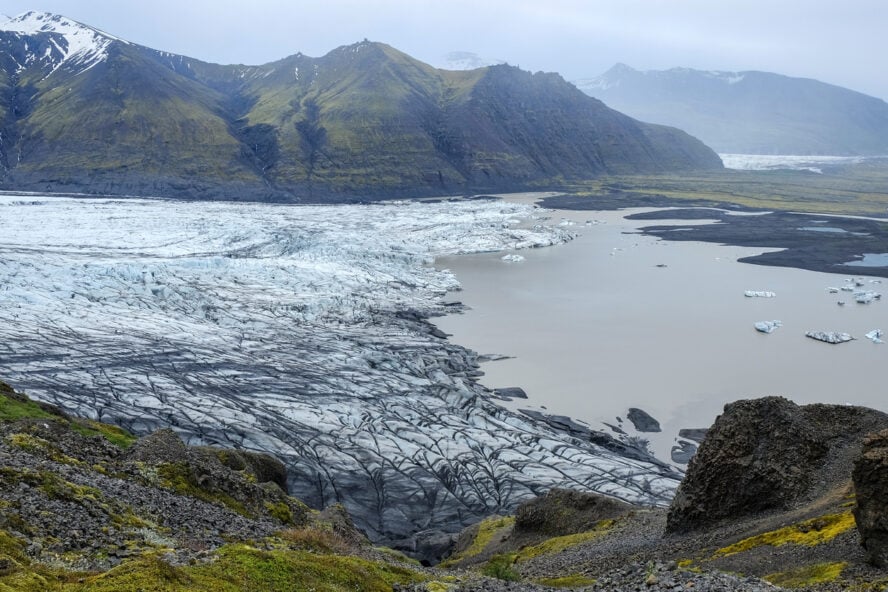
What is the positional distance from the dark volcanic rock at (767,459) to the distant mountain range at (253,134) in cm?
11990

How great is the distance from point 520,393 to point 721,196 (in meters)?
123

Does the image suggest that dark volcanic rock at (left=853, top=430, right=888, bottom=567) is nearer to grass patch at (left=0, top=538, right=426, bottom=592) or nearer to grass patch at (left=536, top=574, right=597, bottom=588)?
grass patch at (left=536, top=574, right=597, bottom=588)

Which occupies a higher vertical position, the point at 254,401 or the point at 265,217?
the point at 265,217

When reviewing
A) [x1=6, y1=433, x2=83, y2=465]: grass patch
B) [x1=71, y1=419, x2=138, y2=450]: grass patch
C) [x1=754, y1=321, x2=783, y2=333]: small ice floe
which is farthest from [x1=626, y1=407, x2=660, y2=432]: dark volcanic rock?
[x1=6, y1=433, x2=83, y2=465]: grass patch

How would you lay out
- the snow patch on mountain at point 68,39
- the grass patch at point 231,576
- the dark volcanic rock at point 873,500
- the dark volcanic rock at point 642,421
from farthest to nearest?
the snow patch on mountain at point 68,39 < the dark volcanic rock at point 642,421 < the dark volcanic rock at point 873,500 < the grass patch at point 231,576

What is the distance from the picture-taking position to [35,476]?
13438 millimetres

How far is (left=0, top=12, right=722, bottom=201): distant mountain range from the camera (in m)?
134

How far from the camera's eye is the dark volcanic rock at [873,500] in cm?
1277

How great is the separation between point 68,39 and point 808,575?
8554 inches

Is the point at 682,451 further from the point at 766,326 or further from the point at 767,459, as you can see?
the point at 766,326

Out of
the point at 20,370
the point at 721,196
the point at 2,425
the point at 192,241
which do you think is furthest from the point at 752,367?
the point at 721,196

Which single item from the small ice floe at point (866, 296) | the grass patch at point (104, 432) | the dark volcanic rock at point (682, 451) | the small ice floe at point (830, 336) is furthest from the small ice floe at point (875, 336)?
the grass patch at point (104, 432)

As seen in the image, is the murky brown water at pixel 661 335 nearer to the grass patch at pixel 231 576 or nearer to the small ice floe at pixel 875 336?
the small ice floe at pixel 875 336

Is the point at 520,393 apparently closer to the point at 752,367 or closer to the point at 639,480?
the point at 639,480
